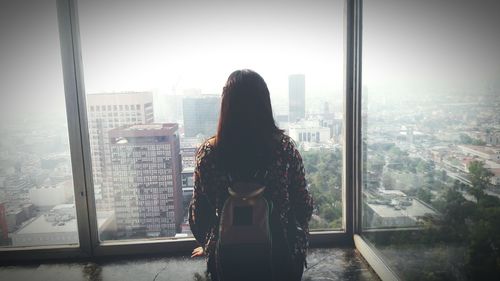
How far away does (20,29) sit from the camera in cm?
263

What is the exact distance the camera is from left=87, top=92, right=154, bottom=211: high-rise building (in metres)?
2.70

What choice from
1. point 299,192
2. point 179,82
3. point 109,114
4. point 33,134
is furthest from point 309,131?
point 33,134

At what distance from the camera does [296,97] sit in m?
2.74

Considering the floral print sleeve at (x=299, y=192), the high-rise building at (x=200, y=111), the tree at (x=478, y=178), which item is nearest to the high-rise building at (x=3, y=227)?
the high-rise building at (x=200, y=111)

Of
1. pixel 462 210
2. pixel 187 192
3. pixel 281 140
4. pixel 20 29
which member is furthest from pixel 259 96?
pixel 20 29

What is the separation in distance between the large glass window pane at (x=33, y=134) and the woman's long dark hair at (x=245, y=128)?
5.72ft

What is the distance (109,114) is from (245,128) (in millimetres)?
1605

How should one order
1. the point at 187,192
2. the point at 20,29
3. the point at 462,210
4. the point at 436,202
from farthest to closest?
1. the point at 187,192
2. the point at 20,29
3. the point at 436,202
4. the point at 462,210

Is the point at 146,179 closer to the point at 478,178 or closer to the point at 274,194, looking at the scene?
the point at 274,194

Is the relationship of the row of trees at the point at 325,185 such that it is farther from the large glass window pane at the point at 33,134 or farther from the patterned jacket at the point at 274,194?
the large glass window pane at the point at 33,134

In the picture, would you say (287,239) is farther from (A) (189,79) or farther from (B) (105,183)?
(B) (105,183)

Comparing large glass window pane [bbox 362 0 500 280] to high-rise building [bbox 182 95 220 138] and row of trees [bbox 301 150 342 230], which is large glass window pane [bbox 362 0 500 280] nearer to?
row of trees [bbox 301 150 342 230]

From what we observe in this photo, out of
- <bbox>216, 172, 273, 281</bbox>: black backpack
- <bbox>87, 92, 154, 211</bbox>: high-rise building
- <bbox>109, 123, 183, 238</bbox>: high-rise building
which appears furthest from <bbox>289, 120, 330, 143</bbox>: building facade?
<bbox>216, 172, 273, 281</bbox>: black backpack

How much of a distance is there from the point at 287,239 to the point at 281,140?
1.37 feet
